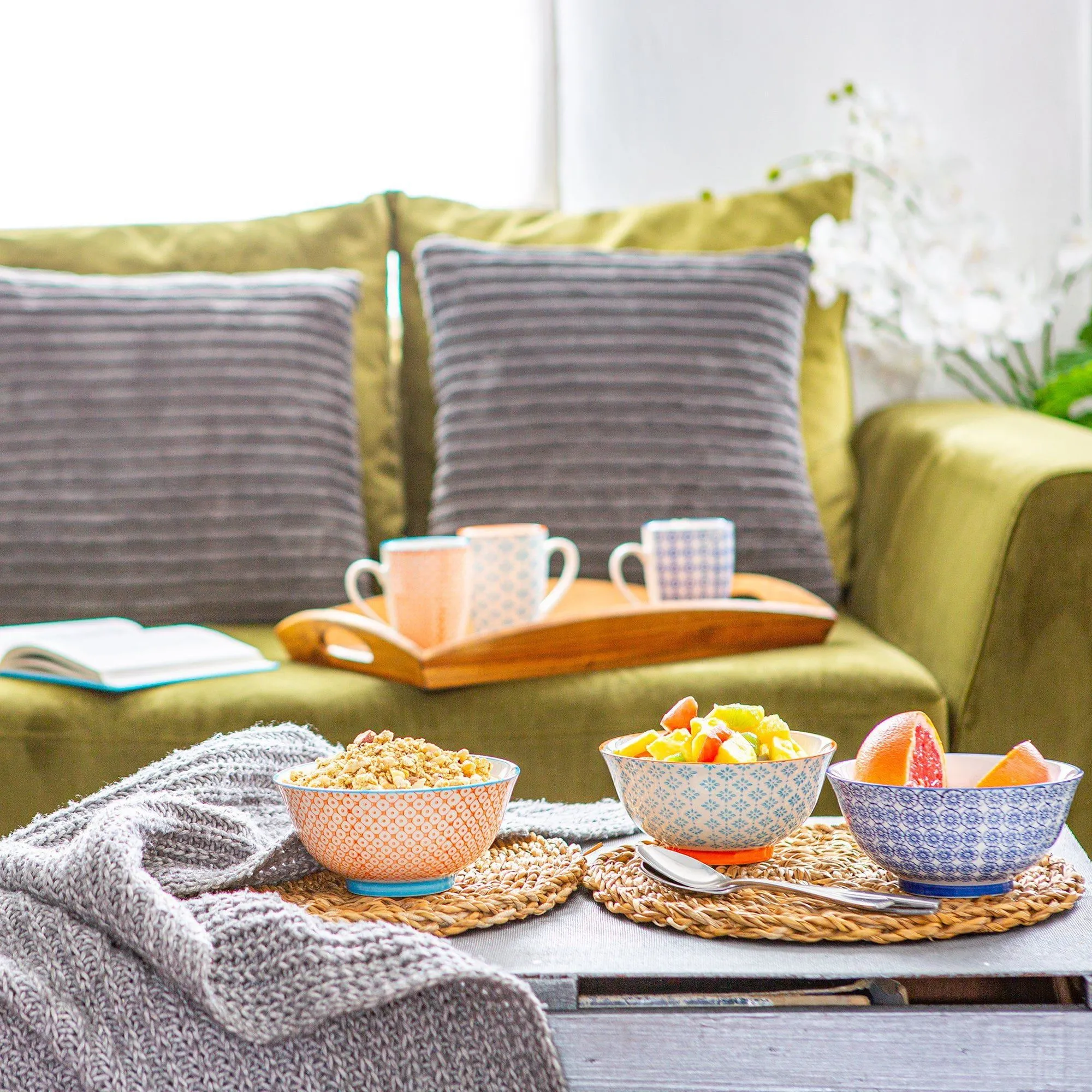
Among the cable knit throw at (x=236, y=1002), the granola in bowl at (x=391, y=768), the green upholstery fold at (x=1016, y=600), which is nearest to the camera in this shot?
the cable knit throw at (x=236, y=1002)

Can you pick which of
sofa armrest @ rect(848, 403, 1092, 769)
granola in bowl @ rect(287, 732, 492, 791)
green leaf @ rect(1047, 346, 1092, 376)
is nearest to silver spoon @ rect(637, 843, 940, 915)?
granola in bowl @ rect(287, 732, 492, 791)

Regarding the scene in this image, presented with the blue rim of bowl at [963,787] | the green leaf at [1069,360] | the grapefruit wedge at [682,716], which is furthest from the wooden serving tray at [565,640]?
the green leaf at [1069,360]

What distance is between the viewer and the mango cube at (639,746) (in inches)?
29.0

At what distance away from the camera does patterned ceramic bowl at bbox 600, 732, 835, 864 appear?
27.0 inches

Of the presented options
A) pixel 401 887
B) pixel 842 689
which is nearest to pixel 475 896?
pixel 401 887

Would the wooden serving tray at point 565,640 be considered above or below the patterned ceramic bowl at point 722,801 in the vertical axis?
below

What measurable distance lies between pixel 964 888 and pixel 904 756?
0.25ft

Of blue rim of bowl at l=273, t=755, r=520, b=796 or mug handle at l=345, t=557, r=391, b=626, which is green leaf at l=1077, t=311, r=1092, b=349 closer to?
mug handle at l=345, t=557, r=391, b=626

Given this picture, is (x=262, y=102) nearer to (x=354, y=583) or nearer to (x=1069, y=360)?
(x=354, y=583)

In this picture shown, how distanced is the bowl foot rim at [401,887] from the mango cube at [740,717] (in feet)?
0.62

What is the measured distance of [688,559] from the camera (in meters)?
1.32

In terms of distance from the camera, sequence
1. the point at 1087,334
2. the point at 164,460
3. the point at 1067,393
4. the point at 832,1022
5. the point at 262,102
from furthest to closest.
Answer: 1. the point at 262,102
2. the point at 1087,334
3. the point at 1067,393
4. the point at 164,460
5. the point at 832,1022

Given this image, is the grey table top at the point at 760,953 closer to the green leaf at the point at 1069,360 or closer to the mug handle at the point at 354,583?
the mug handle at the point at 354,583

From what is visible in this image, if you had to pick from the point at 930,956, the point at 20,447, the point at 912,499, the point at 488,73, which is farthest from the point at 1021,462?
the point at 488,73
